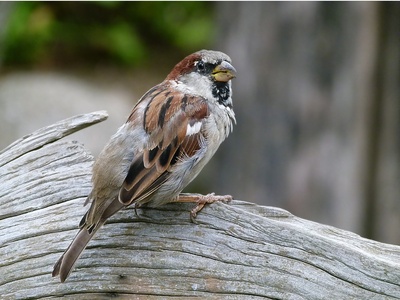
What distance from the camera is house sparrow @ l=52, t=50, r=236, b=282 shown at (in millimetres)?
3641

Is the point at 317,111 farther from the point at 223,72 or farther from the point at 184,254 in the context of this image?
the point at 184,254

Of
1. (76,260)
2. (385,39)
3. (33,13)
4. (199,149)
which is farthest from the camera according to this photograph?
(33,13)

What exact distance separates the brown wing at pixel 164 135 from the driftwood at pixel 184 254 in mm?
146

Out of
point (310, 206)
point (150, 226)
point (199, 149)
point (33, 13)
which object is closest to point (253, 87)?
point (310, 206)

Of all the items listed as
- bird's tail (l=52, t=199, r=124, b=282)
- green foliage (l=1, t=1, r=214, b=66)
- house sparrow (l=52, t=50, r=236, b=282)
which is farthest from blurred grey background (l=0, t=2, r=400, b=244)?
green foliage (l=1, t=1, r=214, b=66)

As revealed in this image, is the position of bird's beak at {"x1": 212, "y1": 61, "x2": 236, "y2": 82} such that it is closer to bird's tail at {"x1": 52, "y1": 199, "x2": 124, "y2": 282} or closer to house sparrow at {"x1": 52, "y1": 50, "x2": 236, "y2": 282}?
house sparrow at {"x1": 52, "y1": 50, "x2": 236, "y2": 282}

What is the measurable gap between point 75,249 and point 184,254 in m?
0.45

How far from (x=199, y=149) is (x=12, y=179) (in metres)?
0.89

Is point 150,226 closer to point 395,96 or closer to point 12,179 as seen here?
point 12,179

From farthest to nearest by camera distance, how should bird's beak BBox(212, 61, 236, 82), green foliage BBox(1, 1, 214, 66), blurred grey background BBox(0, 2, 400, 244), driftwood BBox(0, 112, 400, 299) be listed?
green foliage BBox(1, 1, 214, 66)
blurred grey background BBox(0, 2, 400, 244)
bird's beak BBox(212, 61, 236, 82)
driftwood BBox(0, 112, 400, 299)

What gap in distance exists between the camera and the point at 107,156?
3.81 meters

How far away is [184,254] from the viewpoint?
3.50m

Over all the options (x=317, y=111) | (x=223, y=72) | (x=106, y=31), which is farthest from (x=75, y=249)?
(x=106, y=31)

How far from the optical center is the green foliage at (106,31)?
10125mm
